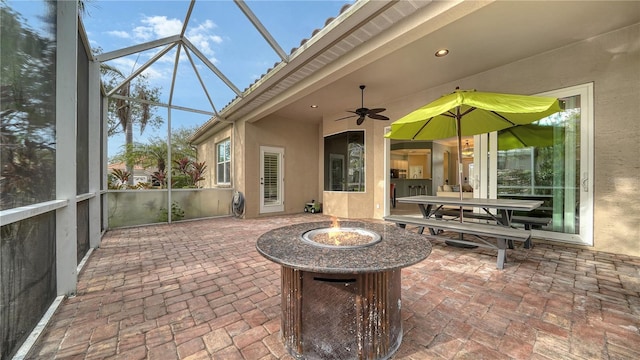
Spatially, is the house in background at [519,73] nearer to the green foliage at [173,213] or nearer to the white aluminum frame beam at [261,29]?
the white aluminum frame beam at [261,29]

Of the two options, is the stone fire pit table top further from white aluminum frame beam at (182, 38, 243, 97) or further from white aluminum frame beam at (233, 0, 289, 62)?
white aluminum frame beam at (182, 38, 243, 97)

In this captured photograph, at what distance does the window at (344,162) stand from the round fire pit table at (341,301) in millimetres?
4972

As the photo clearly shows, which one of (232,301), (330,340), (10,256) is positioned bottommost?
(232,301)

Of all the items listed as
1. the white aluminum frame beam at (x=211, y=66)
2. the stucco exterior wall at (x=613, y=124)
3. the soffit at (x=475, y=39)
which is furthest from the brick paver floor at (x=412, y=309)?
the white aluminum frame beam at (x=211, y=66)

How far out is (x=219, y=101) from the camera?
5867 millimetres

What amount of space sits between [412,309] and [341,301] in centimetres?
100

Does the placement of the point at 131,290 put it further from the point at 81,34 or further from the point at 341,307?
the point at 81,34

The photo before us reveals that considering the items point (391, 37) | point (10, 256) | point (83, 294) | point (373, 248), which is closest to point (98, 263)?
point (83, 294)

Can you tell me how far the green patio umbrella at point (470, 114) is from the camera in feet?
7.91

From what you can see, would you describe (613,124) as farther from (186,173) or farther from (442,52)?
(186,173)

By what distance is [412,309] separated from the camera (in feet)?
6.12

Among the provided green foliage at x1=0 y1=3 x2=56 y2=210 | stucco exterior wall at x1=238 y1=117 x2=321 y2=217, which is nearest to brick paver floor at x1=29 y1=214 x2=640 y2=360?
green foliage at x1=0 y1=3 x2=56 y2=210

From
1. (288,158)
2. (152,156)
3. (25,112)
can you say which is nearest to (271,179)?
(288,158)

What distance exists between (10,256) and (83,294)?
1006 mm
